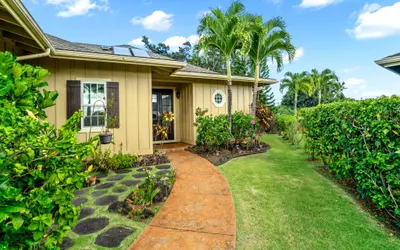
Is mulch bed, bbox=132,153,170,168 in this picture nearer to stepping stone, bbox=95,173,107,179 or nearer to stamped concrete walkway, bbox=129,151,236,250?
stepping stone, bbox=95,173,107,179

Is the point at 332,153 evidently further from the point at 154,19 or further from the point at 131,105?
the point at 154,19

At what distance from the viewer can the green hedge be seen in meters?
2.34

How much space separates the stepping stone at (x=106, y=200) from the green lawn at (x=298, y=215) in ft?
6.34

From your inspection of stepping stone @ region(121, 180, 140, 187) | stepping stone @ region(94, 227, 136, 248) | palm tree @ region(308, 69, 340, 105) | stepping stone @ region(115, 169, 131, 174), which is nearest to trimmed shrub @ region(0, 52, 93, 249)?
stepping stone @ region(94, 227, 136, 248)

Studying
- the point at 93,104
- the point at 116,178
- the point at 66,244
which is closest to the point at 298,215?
the point at 66,244

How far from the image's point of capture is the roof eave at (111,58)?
4.49 meters

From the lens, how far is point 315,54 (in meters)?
14.1

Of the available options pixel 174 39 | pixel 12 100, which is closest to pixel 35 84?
pixel 12 100

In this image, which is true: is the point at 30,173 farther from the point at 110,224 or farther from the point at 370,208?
the point at 370,208

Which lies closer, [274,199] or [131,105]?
[274,199]

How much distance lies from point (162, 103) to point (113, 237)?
21.3 feet

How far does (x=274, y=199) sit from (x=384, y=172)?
147 centimetres

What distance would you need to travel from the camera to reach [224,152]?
20.3ft

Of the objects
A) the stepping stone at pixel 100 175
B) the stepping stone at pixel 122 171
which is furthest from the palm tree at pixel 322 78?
the stepping stone at pixel 100 175
